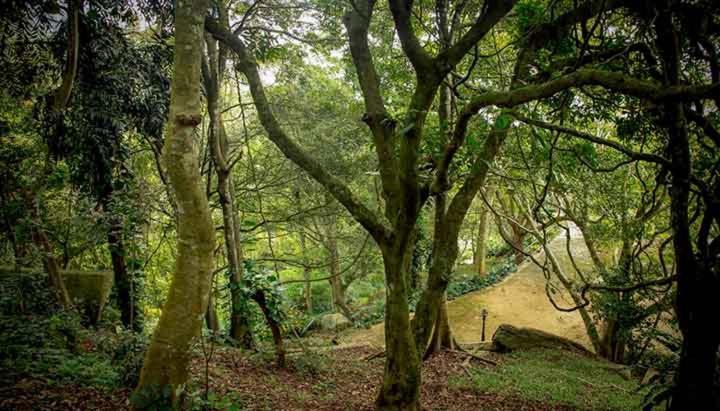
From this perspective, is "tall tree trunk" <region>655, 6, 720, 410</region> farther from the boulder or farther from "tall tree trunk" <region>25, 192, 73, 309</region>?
the boulder

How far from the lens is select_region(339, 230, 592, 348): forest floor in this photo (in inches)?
540

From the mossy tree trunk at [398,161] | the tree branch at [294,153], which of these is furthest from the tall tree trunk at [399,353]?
the tree branch at [294,153]

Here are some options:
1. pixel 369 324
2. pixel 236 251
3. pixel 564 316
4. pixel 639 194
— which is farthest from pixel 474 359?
pixel 564 316

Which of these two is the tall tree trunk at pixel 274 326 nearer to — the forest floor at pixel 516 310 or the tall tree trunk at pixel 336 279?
the forest floor at pixel 516 310

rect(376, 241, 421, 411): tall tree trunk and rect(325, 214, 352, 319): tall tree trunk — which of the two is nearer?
rect(376, 241, 421, 411): tall tree trunk

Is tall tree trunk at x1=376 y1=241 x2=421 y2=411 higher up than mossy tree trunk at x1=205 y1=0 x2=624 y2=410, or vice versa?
mossy tree trunk at x1=205 y1=0 x2=624 y2=410

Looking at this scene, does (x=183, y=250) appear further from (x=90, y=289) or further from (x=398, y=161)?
(x=90, y=289)

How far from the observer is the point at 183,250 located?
328 cm

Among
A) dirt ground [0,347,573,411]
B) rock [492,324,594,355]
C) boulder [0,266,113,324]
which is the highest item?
boulder [0,266,113,324]

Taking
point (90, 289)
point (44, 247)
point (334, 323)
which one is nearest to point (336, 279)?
point (334, 323)

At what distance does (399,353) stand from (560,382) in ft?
15.7

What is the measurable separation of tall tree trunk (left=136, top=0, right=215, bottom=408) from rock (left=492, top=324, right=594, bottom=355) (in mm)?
9020

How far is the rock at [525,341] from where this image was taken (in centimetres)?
1053

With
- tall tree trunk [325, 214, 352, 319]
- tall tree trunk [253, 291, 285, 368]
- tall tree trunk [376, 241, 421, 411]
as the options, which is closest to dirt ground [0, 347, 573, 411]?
tall tree trunk [253, 291, 285, 368]
